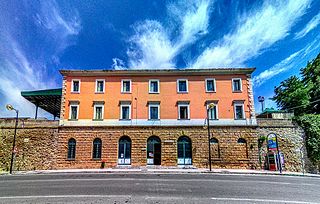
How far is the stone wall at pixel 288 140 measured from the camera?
66.7 ft

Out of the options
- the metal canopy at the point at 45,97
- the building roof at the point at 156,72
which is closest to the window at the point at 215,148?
the building roof at the point at 156,72

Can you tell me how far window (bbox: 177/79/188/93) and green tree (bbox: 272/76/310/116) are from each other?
1507cm

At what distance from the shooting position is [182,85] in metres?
22.4

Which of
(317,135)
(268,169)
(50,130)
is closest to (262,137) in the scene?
(268,169)

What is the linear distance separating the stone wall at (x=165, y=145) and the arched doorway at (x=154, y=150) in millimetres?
376

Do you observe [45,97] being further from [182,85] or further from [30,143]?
[182,85]

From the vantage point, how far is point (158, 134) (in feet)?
68.6

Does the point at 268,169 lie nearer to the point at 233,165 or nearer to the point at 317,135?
the point at 233,165

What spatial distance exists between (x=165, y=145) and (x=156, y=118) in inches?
118

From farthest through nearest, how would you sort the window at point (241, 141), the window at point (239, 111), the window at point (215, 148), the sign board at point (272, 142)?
the window at point (239, 111) < the window at point (241, 141) < the window at point (215, 148) < the sign board at point (272, 142)

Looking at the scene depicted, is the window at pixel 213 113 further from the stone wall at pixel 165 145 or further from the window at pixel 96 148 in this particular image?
the window at pixel 96 148

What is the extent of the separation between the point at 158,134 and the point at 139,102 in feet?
13.3

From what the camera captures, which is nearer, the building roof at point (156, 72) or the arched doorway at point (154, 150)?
the arched doorway at point (154, 150)

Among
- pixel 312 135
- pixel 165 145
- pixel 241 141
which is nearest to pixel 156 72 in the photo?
pixel 165 145
